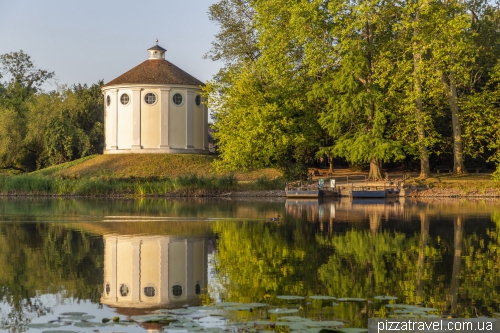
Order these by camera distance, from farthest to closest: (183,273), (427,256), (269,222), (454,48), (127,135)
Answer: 1. (127,135)
2. (454,48)
3. (269,222)
4. (427,256)
5. (183,273)

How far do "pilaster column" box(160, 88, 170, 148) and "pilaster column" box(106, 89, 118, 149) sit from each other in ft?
14.2

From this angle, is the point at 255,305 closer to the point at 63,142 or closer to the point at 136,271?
the point at 136,271

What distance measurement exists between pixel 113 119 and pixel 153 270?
180ft

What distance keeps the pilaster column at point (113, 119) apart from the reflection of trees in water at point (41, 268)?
144 ft

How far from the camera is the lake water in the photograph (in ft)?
39.4

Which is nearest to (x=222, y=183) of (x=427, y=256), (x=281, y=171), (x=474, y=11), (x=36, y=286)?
(x=281, y=171)

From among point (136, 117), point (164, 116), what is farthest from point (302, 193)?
point (136, 117)

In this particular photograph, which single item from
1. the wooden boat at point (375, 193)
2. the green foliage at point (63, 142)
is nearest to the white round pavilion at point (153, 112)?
the green foliage at point (63, 142)

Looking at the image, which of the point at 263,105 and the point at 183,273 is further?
the point at 263,105

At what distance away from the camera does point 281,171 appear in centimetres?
5638

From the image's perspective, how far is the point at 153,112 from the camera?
69688mm

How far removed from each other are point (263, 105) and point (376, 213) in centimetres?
2157

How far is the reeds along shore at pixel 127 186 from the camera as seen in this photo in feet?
175

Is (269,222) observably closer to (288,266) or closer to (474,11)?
(288,266)
